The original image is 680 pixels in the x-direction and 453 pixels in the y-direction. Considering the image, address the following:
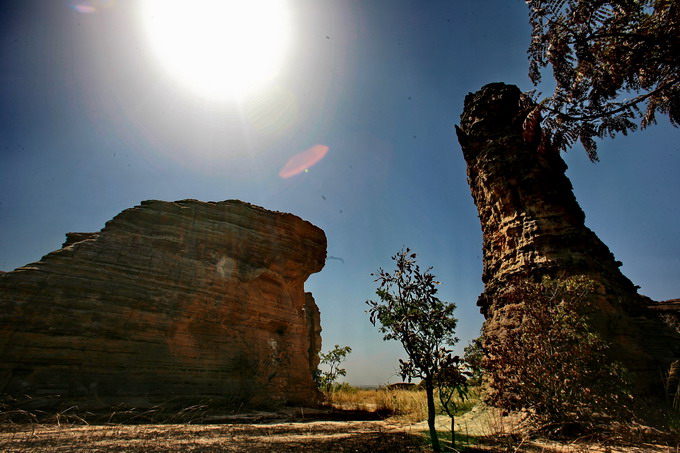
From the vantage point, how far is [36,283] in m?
9.90

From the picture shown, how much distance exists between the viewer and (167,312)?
37.6 feet

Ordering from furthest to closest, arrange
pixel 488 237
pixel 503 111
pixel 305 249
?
pixel 305 249
pixel 503 111
pixel 488 237

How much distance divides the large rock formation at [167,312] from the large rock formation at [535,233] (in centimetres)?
914

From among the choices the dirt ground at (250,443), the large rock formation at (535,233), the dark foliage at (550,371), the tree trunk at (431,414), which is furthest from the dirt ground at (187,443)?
the large rock formation at (535,233)

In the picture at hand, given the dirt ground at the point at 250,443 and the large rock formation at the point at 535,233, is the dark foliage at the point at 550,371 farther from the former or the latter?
the large rock formation at the point at 535,233

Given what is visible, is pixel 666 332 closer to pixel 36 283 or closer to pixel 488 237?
pixel 488 237

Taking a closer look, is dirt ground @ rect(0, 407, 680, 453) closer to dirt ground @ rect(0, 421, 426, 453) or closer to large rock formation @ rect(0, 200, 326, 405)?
dirt ground @ rect(0, 421, 426, 453)

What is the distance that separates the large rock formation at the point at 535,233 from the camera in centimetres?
862

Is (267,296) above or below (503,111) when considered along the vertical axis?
below

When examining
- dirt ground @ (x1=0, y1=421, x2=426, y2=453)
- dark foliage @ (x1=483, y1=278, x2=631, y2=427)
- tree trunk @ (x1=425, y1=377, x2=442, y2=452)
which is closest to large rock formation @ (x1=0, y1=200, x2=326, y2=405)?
dirt ground @ (x1=0, y1=421, x2=426, y2=453)

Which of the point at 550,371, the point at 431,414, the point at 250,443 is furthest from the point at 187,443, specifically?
the point at 550,371

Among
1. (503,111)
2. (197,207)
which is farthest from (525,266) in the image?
(197,207)

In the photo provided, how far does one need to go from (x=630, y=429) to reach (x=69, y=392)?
13.6 meters

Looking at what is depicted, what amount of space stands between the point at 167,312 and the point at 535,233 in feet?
43.7
